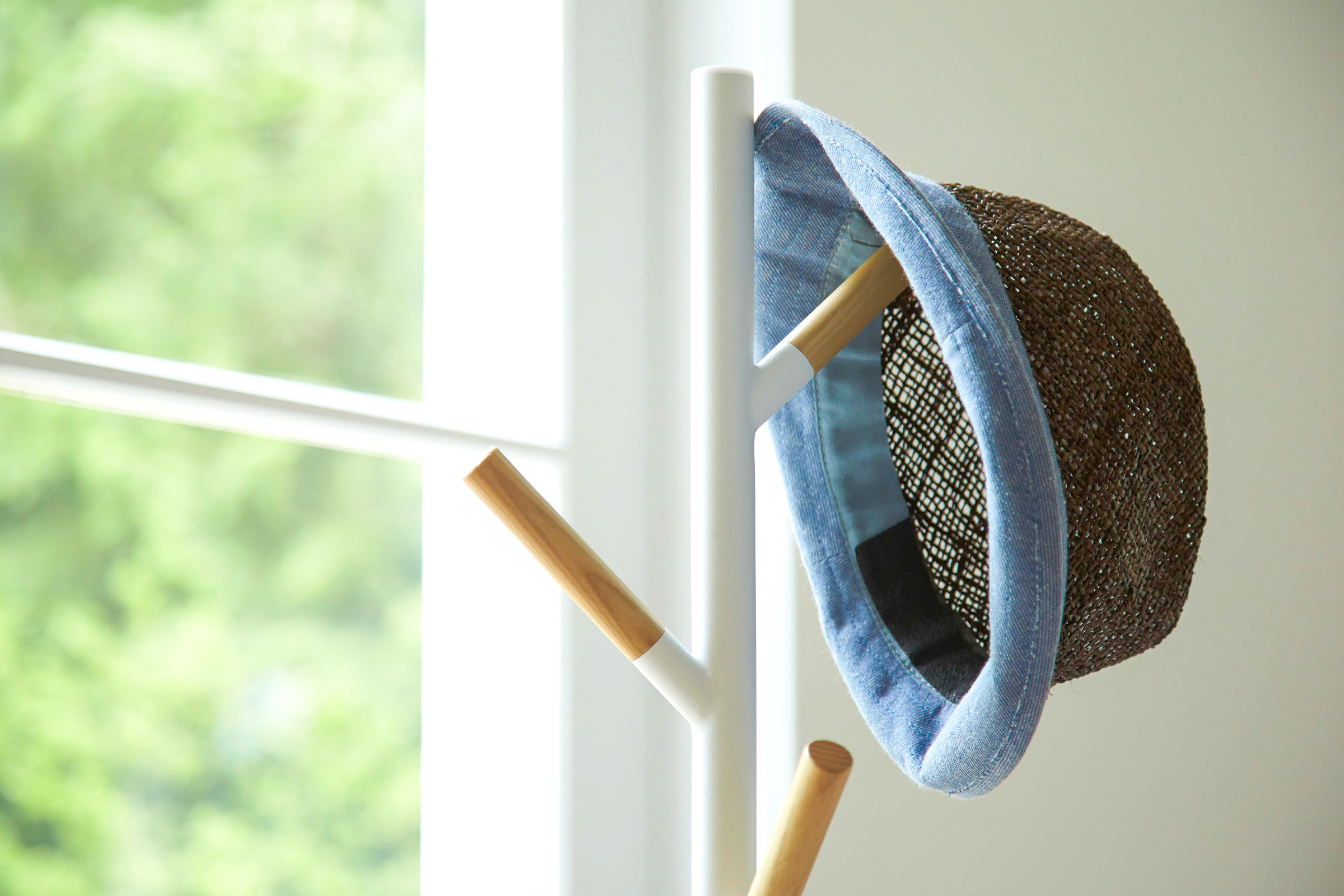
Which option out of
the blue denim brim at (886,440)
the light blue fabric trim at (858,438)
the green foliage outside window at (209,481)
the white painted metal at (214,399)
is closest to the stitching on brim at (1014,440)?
the blue denim brim at (886,440)

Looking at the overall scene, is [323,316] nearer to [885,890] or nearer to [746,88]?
[746,88]

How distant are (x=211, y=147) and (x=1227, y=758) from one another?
1.39m

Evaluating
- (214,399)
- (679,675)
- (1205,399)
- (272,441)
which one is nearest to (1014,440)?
(679,675)

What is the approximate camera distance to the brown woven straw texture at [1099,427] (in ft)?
1.67

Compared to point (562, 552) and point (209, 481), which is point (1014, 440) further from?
point (209, 481)

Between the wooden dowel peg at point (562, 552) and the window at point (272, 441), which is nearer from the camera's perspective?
the wooden dowel peg at point (562, 552)

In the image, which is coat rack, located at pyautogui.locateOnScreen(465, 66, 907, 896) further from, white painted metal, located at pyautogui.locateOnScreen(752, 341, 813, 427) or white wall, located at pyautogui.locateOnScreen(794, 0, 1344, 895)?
white wall, located at pyautogui.locateOnScreen(794, 0, 1344, 895)

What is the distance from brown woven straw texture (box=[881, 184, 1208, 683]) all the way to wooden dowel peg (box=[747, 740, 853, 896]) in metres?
0.15

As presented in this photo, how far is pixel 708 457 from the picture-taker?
0.55 m

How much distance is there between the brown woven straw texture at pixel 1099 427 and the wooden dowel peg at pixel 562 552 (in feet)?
0.65

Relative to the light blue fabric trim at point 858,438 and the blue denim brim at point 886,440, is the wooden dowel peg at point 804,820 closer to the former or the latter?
the blue denim brim at point 886,440

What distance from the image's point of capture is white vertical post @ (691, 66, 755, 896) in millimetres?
541


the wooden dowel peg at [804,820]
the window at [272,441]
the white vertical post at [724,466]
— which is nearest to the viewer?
the wooden dowel peg at [804,820]

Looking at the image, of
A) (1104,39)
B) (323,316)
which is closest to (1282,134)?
(1104,39)
